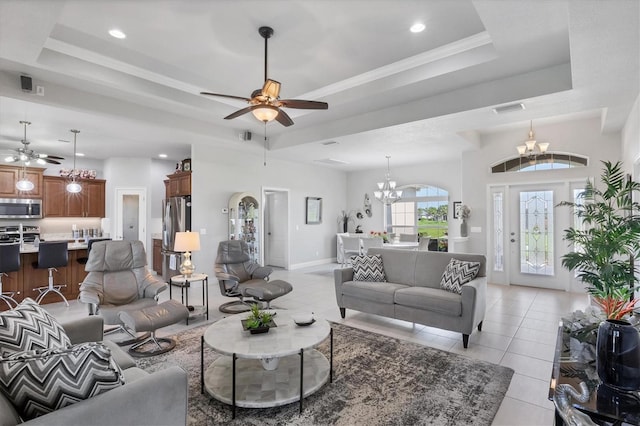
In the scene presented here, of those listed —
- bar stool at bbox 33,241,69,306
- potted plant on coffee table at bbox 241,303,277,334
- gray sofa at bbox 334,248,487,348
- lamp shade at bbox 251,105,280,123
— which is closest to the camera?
potted plant on coffee table at bbox 241,303,277,334

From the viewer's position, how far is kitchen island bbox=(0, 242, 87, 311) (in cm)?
487

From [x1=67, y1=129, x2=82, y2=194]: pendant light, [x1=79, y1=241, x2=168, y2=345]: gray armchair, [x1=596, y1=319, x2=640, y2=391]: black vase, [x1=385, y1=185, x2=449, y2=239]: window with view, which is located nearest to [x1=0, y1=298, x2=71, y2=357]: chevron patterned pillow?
[x1=79, y1=241, x2=168, y2=345]: gray armchair

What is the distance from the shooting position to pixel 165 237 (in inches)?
273

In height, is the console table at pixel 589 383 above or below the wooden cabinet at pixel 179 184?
below

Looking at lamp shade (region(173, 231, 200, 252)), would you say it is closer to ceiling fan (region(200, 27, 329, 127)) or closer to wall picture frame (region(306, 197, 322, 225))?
ceiling fan (region(200, 27, 329, 127))

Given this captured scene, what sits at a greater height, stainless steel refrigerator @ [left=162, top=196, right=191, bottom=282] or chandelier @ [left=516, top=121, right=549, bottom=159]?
chandelier @ [left=516, top=121, right=549, bottom=159]

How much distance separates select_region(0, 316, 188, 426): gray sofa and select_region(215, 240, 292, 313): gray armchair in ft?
9.33

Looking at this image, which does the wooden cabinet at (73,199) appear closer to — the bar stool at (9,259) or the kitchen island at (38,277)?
the kitchen island at (38,277)

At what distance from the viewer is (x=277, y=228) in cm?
890

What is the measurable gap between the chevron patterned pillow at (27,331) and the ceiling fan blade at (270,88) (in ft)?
7.96

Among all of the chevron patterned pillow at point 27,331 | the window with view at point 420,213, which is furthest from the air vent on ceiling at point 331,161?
the chevron patterned pillow at point 27,331

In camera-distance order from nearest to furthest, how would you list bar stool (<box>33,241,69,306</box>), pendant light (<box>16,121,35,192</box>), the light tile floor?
the light tile floor, bar stool (<box>33,241,69,306</box>), pendant light (<box>16,121,35,192</box>)

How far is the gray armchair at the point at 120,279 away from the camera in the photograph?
144 inches

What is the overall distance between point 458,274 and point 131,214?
26.4 ft
